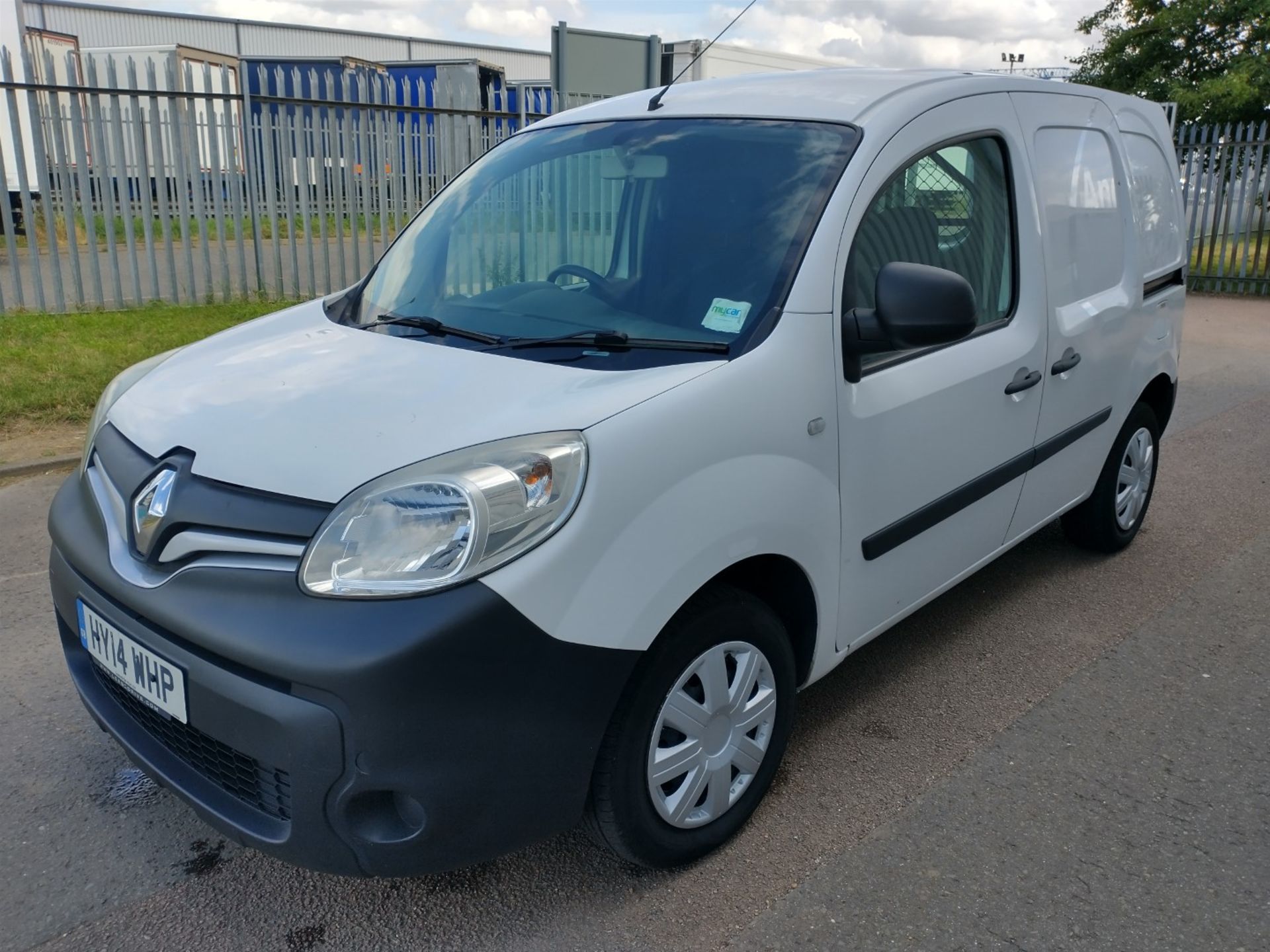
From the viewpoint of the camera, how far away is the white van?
202cm

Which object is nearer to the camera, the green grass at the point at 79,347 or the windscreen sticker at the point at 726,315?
the windscreen sticker at the point at 726,315

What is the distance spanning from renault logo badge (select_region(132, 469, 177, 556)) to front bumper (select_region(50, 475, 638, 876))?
4.1 inches

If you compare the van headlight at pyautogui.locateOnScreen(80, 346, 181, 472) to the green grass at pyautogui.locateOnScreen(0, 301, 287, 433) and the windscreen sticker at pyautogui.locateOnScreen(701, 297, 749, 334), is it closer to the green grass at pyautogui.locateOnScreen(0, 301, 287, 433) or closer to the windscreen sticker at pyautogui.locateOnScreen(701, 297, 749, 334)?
the windscreen sticker at pyautogui.locateOnScreen(701, 297, 749, 334)

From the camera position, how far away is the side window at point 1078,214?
141 inches

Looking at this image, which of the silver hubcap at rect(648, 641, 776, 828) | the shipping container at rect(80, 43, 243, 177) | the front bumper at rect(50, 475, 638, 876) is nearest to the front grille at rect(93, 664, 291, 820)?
the front bumper at rect(50, 475, 638, 876)

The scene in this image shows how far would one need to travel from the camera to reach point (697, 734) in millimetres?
2447

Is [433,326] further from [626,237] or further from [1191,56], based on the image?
[1191,56]

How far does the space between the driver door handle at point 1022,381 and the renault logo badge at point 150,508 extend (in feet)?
7.71

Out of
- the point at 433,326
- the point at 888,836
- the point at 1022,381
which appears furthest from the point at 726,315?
the point at 888,836

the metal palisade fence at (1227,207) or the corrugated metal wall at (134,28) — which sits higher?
the corrugated metal wall at (134,28)

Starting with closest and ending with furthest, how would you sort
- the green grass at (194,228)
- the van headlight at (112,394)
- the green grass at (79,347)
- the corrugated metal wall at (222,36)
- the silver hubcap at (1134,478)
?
the van headlight at (112,394), the silver hubcap at (1134,478), the green grass at (79,347), the green grass at (194,228), the corrugated metal wall at (222,36)

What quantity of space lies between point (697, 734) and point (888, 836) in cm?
64

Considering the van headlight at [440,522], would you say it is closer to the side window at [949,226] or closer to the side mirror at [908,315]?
the side mirror at [908,315]

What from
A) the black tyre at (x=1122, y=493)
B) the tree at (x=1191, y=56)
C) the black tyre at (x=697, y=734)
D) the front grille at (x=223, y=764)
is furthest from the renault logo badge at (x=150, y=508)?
the tree at (x=1191, y=56)
